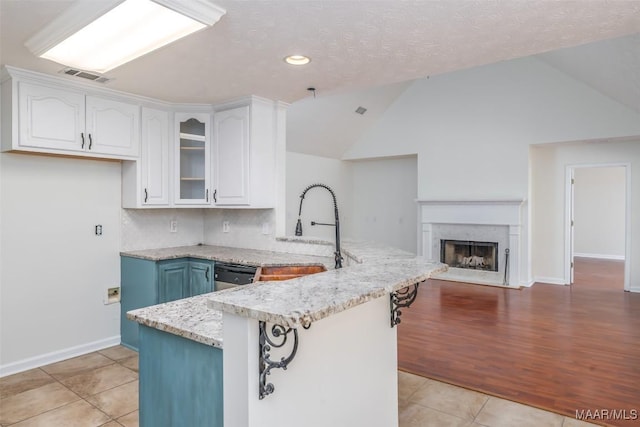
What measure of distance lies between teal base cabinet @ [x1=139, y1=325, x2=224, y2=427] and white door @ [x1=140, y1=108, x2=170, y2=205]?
91.6 inches

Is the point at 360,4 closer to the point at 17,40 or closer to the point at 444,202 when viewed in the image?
the point at 17,40

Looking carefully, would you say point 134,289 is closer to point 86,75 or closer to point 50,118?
point 50,118

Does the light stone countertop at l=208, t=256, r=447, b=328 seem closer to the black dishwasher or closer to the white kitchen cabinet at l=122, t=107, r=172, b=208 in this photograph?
the black dishwasher

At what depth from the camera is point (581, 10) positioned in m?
1.93

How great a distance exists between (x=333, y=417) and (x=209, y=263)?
7.71 feet

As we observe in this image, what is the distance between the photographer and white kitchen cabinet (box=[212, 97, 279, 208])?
3.65m

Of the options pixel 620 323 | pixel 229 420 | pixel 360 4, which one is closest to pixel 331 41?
pixel 360 4

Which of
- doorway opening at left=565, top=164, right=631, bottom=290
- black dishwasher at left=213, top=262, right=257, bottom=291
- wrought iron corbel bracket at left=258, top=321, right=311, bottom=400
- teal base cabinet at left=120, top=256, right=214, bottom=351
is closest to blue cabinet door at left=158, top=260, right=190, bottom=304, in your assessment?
teal base cabinet at left=120, top=256, right=214, bottom=351

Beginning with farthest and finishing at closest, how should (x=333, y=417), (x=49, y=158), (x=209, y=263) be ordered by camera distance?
(x=209, y=263)
(x=49, y=158)
(x=333, y=417)

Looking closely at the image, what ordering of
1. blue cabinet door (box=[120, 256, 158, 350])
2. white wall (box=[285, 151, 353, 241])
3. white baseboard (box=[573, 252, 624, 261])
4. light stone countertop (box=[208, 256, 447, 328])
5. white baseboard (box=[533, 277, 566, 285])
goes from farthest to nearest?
white baseboard (box=[573, 252, 624, 261]), white wall (box=[285, 151, 353, 241]), white baseboard (box=[533, 277, 566, 285]), blue cabinet door (box=[120, 256, 158, 350]), light stone countertop (box=[208, 256, 447, 328])

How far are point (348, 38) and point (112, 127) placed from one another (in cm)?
227

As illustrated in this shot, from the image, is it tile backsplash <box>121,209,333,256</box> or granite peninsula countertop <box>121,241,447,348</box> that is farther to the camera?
tile backsplash <box>121,209,333,256</box>

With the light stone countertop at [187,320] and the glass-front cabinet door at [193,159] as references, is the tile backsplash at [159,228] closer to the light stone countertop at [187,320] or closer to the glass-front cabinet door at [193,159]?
the glass-front cabinet door at [193,159]

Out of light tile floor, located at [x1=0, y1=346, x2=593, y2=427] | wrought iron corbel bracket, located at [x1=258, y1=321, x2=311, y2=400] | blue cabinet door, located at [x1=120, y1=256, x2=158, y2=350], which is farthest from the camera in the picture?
blue cabinet door, located at [x1=120, y1=256, x2=158, y2=350]
